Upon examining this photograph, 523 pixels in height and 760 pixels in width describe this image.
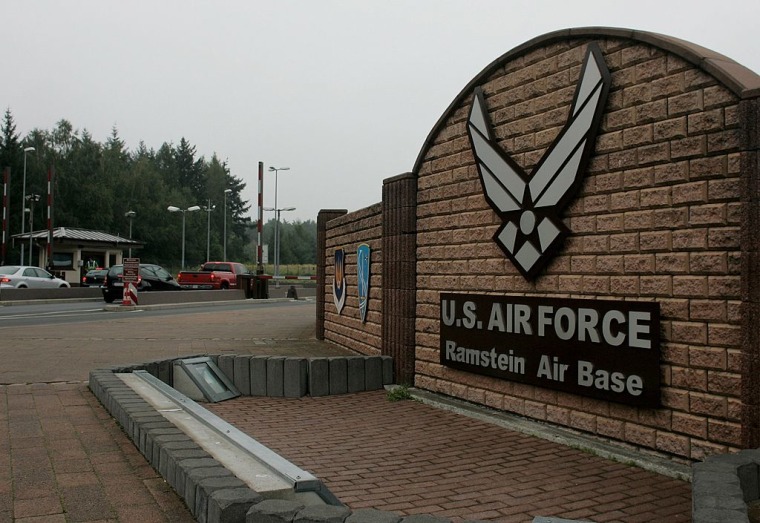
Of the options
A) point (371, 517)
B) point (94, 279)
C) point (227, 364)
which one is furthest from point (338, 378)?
point (94, 279)

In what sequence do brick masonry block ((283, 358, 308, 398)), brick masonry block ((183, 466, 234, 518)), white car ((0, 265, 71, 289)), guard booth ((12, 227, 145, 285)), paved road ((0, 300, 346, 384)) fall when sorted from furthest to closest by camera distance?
1. guard booth ((12, 227, 145, 285))
2. white car ((0, 265, 71, 289))
3. paved road ((0, 300, 346, 384))
4. brick masonry block ((283, 358, 308, 398))
5. brick masonry block ((183, 466, 234, 518))

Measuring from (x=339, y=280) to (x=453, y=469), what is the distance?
24.5 ft

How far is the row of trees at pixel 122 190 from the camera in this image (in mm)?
77812

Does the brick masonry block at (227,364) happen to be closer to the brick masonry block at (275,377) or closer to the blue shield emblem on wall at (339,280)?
the brick masonry block at (275,377)

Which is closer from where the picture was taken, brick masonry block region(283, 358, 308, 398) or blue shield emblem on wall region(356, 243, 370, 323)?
brick masonry block region(283, 358, 308, 398)

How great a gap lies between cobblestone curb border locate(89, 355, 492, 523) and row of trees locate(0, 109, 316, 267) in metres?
58.4

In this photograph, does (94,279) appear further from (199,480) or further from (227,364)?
(199,480)

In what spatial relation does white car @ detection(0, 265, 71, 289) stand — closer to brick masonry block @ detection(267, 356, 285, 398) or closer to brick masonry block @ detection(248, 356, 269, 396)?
brick masonry block @ detection(248, 356, 269, 396)

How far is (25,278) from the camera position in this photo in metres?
31.6

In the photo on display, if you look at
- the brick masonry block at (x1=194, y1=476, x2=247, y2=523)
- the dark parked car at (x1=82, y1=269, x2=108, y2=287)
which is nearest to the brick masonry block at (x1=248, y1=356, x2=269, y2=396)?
the brick masonry block at (x1=194, y1=476, x2=247, y2=523)

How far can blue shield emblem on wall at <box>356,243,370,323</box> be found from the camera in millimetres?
11086

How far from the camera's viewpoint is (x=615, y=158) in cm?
616

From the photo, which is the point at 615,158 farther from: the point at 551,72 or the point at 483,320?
the point at 483,320

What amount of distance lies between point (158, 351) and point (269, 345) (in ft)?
6.27
